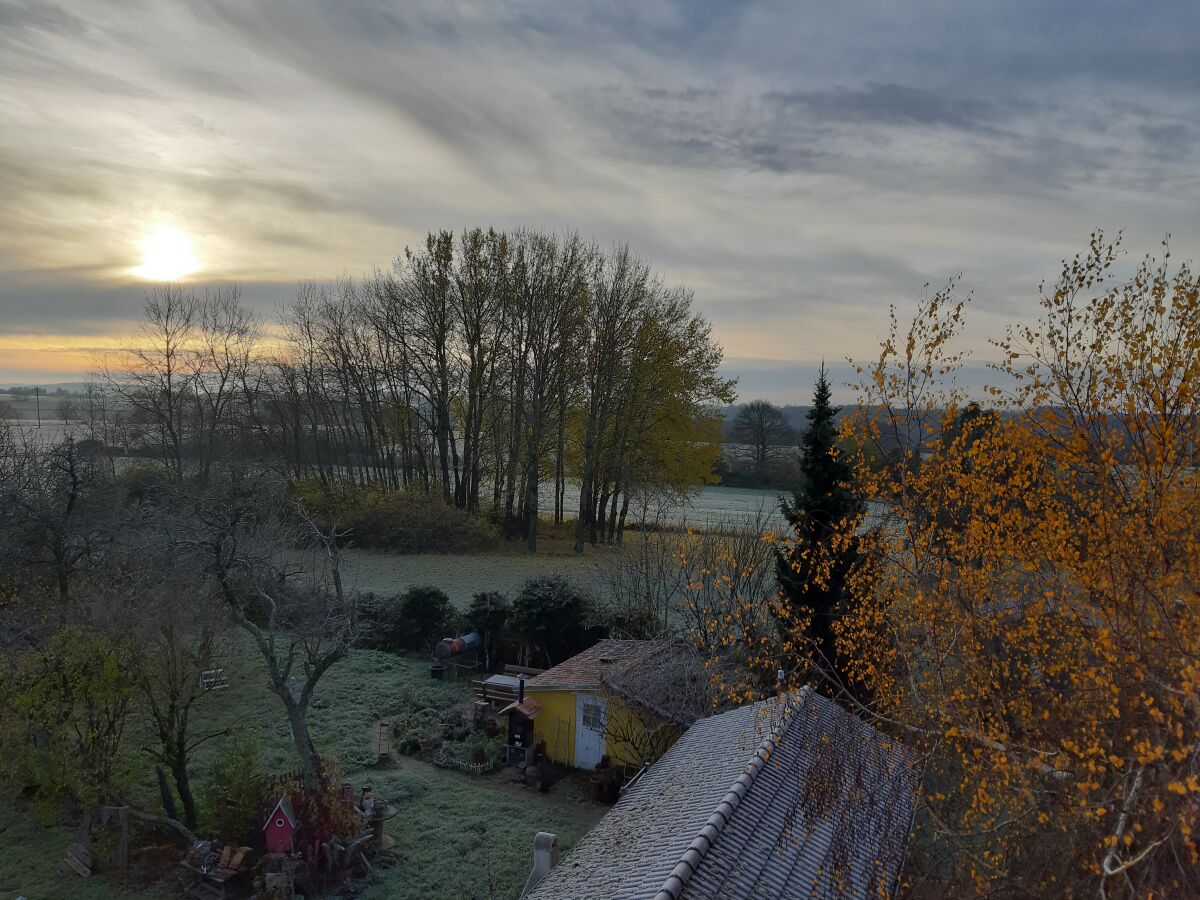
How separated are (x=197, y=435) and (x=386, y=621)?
14.5 metres

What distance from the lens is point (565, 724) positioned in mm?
14922

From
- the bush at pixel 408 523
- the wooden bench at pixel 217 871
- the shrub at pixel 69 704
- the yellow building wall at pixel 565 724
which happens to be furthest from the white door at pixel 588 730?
the bush at pixel 408 523

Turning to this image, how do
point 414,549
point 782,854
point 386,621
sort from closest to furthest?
point 782,854 < point 386,621 < point 414,549

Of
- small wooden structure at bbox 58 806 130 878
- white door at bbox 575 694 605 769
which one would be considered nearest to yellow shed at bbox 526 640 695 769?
white door at bbox 575 694 605 769

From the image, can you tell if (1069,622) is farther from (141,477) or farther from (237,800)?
(141,477)

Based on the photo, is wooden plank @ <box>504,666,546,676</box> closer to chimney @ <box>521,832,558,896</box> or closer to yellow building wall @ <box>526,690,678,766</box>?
yellow building wall @ <box>526,690,678,766</box>

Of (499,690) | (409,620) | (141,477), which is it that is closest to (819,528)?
(499,690)

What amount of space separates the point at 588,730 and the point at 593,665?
1.62 meters

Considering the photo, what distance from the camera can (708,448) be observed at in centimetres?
3128

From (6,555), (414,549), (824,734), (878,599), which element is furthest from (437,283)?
(824,734)

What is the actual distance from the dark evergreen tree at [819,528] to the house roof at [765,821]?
11.8ft

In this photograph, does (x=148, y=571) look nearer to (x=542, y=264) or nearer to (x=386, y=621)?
(x=386, y=621)

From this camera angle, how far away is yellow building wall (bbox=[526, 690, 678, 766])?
554 inches

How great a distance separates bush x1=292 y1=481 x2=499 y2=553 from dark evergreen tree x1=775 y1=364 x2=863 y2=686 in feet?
60.9
